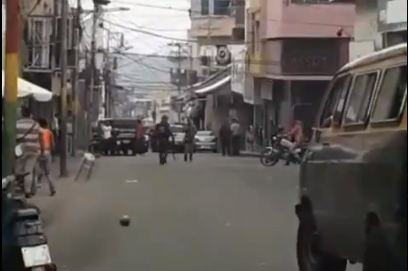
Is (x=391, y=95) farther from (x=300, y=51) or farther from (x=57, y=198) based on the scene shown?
(x=300, y=51)

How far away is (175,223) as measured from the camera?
1895cm

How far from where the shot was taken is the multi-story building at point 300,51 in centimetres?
4809

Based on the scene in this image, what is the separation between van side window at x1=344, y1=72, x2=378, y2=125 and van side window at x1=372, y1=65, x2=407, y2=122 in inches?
16.5

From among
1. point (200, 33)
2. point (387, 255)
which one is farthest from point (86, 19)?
point (387, 255)

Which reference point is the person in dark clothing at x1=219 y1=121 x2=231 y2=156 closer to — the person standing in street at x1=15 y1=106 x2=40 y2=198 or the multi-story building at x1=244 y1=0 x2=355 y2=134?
the multi-story building at x1=244 y1=0 x2=355 y2=134

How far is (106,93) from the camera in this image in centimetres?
10688

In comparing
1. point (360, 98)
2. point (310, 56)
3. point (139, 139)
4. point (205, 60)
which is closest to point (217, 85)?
point (139, 139)

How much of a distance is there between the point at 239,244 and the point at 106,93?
91.7 metres

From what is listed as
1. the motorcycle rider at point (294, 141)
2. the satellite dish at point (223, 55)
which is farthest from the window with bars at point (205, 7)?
the motorcycle rider at point (294, 141)

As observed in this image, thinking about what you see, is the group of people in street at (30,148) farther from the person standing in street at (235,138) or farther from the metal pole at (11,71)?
the person standing in street at (235,138)

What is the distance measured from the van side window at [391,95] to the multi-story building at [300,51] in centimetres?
3557

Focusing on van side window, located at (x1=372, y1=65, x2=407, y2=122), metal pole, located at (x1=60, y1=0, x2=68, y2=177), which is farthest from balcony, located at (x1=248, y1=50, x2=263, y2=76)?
van side window, located at (x1=372, y1=65, x2=407, y2=122)

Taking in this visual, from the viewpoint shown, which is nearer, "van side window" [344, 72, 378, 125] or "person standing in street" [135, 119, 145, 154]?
"van side window" [344, 72, 378, 125]

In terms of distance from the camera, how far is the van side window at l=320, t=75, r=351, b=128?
10.7 metres
